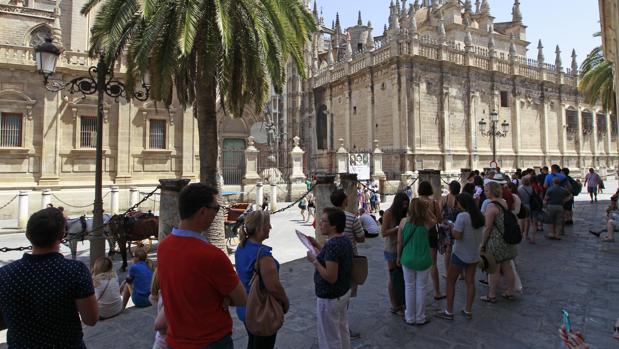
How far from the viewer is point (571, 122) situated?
36.9 metres

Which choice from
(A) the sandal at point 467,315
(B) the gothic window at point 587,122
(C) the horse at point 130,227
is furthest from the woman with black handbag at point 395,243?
(B) the gothic window at point 587,122

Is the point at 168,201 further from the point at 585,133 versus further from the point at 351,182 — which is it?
the point at 585,133

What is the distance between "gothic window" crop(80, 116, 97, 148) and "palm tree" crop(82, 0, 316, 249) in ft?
37.6

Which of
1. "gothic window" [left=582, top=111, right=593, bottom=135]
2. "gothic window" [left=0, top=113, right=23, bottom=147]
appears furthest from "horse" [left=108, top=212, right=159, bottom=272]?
"gothic window" [left=582, top=111, right=593, bottom=135]

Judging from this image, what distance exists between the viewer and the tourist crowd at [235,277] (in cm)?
205

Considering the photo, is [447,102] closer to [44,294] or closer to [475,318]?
[475,318]

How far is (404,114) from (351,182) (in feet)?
65.4

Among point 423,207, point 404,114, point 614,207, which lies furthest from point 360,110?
point 423,207

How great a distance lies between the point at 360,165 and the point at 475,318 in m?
17.2

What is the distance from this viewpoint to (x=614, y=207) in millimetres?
10633

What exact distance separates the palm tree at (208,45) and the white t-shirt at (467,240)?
17.1 feet

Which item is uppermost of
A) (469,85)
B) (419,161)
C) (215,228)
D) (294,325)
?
(469,85)

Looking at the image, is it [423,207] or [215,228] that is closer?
[423,207]

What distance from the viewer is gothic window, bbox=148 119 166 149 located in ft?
63.8
